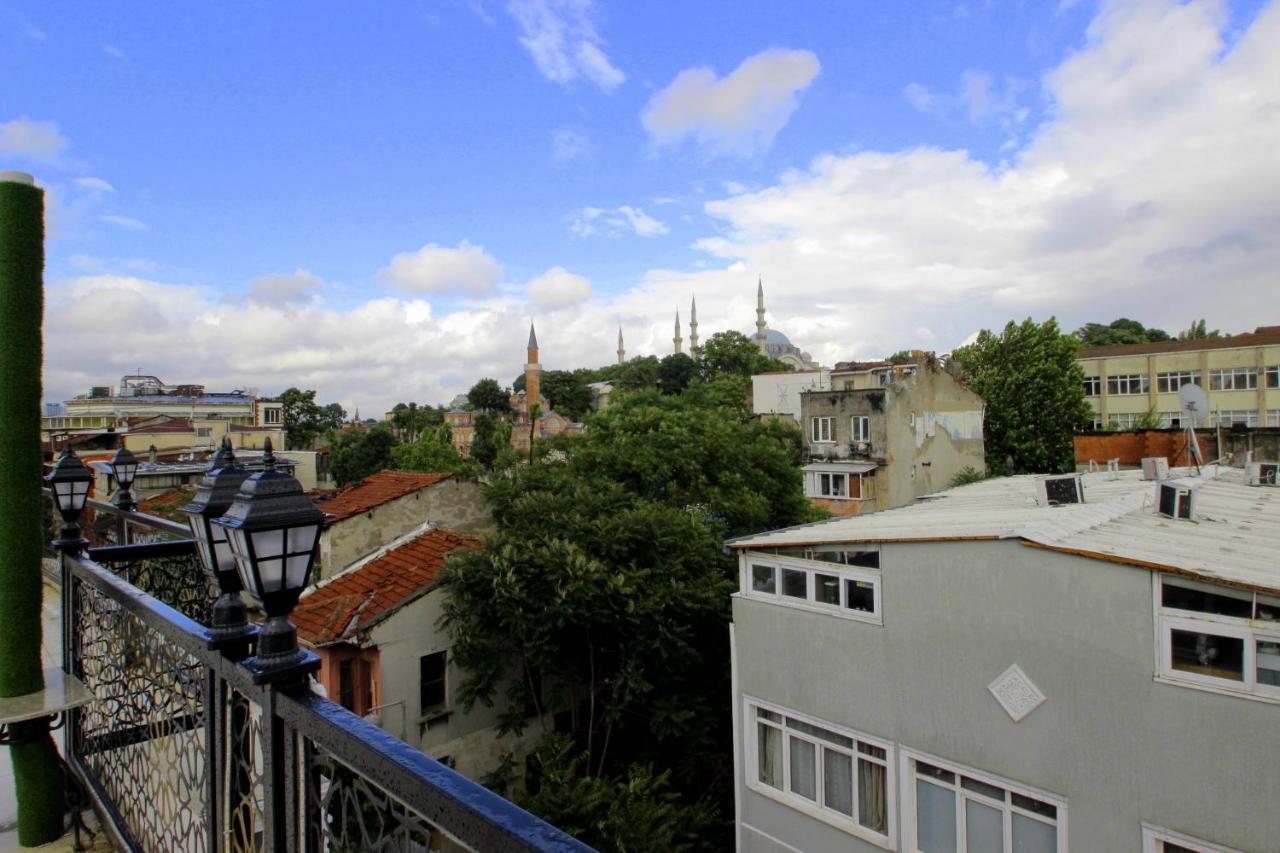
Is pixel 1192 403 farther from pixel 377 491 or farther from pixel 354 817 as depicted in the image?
pixel 377 491

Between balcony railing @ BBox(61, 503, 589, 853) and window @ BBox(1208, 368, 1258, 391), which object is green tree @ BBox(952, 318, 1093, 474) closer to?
window @ BBox(1208, 368, 1258, 391)

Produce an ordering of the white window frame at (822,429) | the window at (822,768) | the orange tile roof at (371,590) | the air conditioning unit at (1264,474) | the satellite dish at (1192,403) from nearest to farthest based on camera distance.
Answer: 1. the window at (822,768)
2. the air conditioning unit at (1264,474)
3. the orange tile roof at (371,590)
4. the satellite dish at (1192,403)
5. the white window frame at (822,429)

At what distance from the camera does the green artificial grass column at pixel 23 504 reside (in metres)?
3.90

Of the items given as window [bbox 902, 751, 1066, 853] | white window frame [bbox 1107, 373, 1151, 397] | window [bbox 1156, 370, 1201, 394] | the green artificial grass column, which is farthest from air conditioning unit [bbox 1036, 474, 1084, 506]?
white window frame [bbox 1107, 373, 1151, 397]

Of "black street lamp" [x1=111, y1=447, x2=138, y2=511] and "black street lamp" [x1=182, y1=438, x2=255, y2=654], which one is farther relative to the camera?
"black street lamp" [x1=111, y1=447, x2=138, y2=511]

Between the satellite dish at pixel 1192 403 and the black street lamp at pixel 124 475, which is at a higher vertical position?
the satellite dish at pixel 1192 403

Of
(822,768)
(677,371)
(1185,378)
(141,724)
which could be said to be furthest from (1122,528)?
(677,371)

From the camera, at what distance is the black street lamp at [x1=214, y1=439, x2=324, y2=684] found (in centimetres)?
217

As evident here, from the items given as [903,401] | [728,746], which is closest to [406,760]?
[728,746]

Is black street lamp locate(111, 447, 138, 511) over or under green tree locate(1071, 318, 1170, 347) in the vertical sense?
under

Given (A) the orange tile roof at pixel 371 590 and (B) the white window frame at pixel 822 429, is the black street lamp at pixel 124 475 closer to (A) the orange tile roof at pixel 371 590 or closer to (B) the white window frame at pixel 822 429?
(A) the orange tile roof at pixel 371 590

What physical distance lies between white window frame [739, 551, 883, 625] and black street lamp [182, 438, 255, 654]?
6.46m

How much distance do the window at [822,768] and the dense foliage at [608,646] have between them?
1.56 metres

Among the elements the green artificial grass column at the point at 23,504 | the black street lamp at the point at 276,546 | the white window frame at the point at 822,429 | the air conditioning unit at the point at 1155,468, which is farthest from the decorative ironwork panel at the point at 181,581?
the white window frame at the point at 822,429
